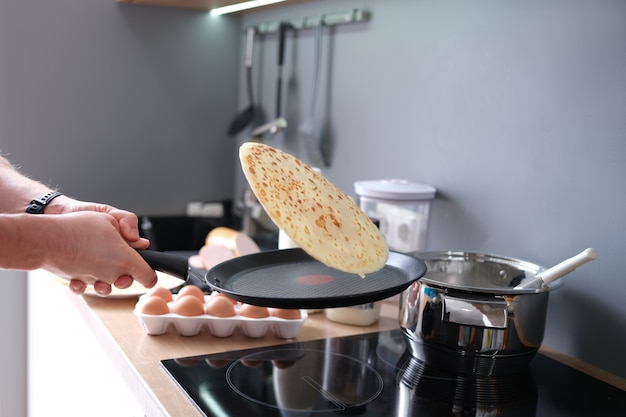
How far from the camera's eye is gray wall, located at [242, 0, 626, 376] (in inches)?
46.0

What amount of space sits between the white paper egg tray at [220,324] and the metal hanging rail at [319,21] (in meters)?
0.83

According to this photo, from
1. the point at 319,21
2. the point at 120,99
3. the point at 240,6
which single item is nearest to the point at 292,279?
the point at 319,21

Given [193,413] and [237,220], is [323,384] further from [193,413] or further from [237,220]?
[237,220]

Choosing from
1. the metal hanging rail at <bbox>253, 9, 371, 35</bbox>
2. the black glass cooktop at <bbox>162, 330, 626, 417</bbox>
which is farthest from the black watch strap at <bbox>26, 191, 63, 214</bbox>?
the metal hanging rail at <bbox>253, 9, 371, 35</bbox>

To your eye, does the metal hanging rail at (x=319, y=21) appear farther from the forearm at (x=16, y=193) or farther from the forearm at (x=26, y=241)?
the forearm at (x=26, y=241)

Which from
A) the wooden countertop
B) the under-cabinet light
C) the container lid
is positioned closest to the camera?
the wooden countertop

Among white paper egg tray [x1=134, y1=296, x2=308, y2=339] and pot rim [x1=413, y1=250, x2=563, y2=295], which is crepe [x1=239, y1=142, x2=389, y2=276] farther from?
white paper egg tray [x1=134, y1=296, x2=308, y2=339]

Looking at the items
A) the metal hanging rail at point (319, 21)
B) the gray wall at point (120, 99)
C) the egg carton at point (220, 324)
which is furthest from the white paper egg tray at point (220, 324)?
the gray wall at point (120, 99)

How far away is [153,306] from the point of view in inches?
49.2

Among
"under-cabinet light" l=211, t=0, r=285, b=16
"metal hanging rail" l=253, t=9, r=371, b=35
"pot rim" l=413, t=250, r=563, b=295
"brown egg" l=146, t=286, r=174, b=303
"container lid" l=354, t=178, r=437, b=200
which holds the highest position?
"under-cabinet light" l=211, t=0, r=285, b=16

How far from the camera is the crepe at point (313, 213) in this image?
3.08 feet

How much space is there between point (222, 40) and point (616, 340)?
5.41ft

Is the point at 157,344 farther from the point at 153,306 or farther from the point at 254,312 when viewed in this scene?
the point at 254,312

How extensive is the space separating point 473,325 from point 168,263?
47 centimetres
